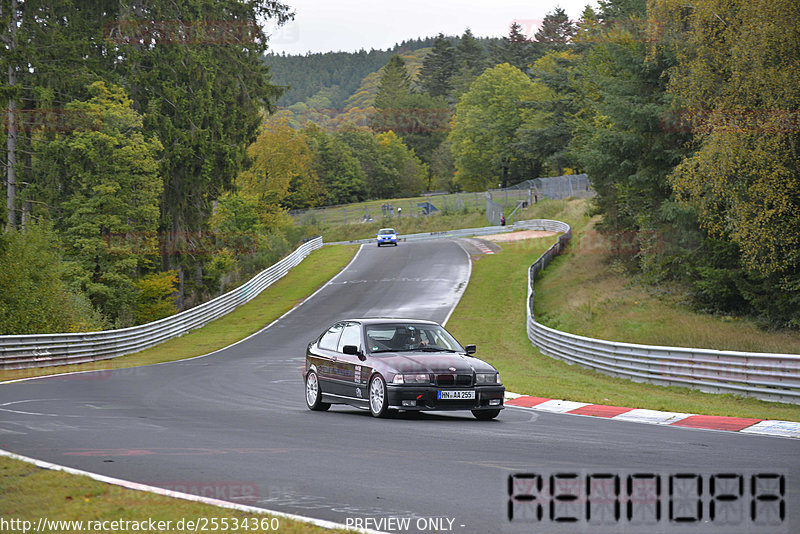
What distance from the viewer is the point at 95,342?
30.0 meters

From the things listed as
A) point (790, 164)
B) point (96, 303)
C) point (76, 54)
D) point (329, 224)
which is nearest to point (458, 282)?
point (96, 303)

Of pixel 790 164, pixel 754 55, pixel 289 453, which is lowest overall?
pixel 289 453

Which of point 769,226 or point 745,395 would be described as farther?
point 769,226

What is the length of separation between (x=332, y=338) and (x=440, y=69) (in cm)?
17673

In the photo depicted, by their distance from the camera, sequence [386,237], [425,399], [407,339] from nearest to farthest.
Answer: [425,399], [407,339], [386,237]

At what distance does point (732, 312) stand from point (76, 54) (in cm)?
3376

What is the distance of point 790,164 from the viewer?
24.6m

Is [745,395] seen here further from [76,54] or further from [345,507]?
[76,54]

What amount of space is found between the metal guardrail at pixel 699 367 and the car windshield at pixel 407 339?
648 cm

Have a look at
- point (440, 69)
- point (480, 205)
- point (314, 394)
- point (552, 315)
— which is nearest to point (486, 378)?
point (314, 394)

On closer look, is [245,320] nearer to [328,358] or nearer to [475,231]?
[328,358]

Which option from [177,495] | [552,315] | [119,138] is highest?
[119,138]

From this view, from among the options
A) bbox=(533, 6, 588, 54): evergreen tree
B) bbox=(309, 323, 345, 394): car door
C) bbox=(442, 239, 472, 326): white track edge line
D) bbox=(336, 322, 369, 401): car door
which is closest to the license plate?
bbox=(336, 322, 369, 401): car door

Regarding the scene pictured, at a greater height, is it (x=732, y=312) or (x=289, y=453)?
(x=289, y=453)
